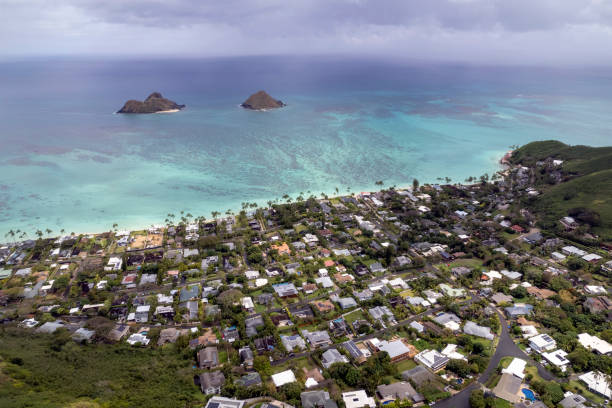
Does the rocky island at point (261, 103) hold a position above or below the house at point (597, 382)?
above

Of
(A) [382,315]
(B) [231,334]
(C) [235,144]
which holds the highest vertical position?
(C) [235,144]

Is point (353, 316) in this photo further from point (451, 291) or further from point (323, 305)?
point (451, 291)

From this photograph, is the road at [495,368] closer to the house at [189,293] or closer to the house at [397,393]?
the house at [397,393]

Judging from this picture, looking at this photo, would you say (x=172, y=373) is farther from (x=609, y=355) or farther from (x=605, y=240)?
(x=605, y=240)

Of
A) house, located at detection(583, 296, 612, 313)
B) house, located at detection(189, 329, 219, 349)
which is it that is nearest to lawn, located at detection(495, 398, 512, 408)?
house, located at detection(583, 296, 612, 313)

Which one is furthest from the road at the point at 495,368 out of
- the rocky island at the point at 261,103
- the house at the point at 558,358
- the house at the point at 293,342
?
the rocky island at the point at 261,103

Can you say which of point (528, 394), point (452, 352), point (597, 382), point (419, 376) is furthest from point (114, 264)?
point (597, 382)

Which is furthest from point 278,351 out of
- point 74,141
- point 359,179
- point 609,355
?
point 74,141
